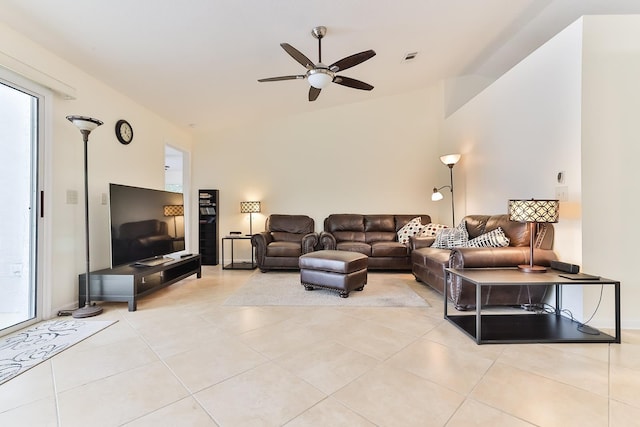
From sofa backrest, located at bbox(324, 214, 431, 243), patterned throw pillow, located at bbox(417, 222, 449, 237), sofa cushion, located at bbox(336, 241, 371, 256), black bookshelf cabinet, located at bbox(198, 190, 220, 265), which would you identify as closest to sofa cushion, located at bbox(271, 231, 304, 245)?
sofa backrest, located at bbox(324, 214, 431, 243)

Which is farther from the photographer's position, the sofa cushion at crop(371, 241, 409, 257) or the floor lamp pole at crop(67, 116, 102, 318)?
the sofa cushion at crop(371, 241, 409, 257)

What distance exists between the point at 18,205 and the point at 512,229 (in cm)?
492

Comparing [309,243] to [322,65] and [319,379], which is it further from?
[319,379]

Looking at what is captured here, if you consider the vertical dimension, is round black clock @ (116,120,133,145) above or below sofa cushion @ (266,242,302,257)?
above

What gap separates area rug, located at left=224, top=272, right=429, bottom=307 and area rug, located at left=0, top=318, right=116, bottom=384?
1244 mm

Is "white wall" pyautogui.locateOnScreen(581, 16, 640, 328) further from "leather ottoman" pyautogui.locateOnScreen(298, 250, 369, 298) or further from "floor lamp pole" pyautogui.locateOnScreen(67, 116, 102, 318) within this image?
"floor lamp pole" pyautogui.locateOnScreen(67, 116, 102, 318)

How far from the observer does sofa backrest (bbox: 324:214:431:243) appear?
5316 mm

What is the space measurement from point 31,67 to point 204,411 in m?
3.15

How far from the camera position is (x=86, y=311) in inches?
110

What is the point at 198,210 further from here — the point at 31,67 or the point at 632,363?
the point at 632,363

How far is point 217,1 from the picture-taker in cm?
236

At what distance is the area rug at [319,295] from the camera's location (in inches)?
126

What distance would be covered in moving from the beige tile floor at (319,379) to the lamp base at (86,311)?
0.46m

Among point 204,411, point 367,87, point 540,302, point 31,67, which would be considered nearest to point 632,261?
point 540,302
